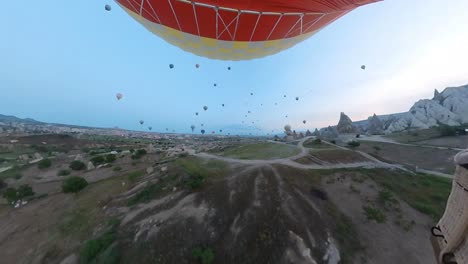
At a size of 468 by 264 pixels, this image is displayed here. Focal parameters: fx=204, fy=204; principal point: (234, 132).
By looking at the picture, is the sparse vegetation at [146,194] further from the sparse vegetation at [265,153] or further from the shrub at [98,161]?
the shrub at [98,161]

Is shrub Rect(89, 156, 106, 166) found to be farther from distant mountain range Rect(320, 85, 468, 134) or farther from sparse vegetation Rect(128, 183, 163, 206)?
distant mountain range Rect(320, 85, 468, 134)

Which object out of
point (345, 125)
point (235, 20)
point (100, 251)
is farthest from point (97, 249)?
point (345, 125)

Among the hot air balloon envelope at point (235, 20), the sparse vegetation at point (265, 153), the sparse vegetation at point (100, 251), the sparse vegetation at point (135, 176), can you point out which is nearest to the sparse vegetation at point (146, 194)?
the sparse vegetation at point (100, 251)

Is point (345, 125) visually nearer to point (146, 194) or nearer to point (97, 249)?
point (146, 194)

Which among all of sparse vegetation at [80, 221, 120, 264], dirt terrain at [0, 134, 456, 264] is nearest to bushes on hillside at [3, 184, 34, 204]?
dirt terrain at [0, 134, 456, 264]

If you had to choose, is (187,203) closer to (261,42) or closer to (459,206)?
(261,42)

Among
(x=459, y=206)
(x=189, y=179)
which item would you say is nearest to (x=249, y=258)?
(x=189, y=179)
